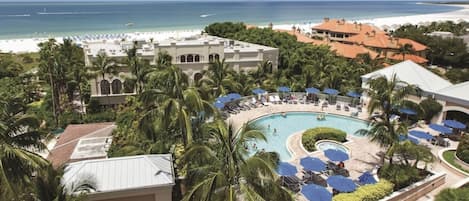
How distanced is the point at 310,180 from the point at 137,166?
9.22 metres

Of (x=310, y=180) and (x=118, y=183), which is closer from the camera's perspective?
(x=118, y=183)

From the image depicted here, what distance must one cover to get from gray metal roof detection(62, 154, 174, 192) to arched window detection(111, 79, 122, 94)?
18692 millimetres

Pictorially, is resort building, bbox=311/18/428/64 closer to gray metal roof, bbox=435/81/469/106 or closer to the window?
gray metal roof, bbox=435/81/469/106

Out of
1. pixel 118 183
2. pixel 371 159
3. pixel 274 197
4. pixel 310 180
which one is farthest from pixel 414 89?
pixel 118 183

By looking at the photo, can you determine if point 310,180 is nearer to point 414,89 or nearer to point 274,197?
point 274,197

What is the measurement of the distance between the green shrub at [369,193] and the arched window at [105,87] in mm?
22184

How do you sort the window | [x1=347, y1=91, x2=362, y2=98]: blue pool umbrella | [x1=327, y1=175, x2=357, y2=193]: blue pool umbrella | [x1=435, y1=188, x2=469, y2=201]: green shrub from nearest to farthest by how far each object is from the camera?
[x1=435, y1=188, x2=469, y2=201]: green shrub < [x1=327, y1=175, x2=357, y2=193]: blue pool umbrella < [x1=347, y1=91, x2=362, y2=98]: blue pool umbrella < the window

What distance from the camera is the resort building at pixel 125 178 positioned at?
11469 millimetres

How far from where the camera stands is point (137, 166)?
493 inches

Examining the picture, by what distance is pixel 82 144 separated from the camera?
19.8 m

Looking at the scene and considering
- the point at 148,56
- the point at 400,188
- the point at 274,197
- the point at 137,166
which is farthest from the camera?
the point at 148,56

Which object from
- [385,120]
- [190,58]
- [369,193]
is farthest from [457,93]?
[190,58]

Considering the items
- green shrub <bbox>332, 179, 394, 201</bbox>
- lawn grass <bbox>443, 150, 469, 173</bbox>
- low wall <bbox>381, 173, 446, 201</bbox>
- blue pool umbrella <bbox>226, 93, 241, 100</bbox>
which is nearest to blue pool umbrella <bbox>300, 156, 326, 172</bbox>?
green shrub <bbox>332, 179, 394, 201</bbox>

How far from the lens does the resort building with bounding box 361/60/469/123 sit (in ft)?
80.9
